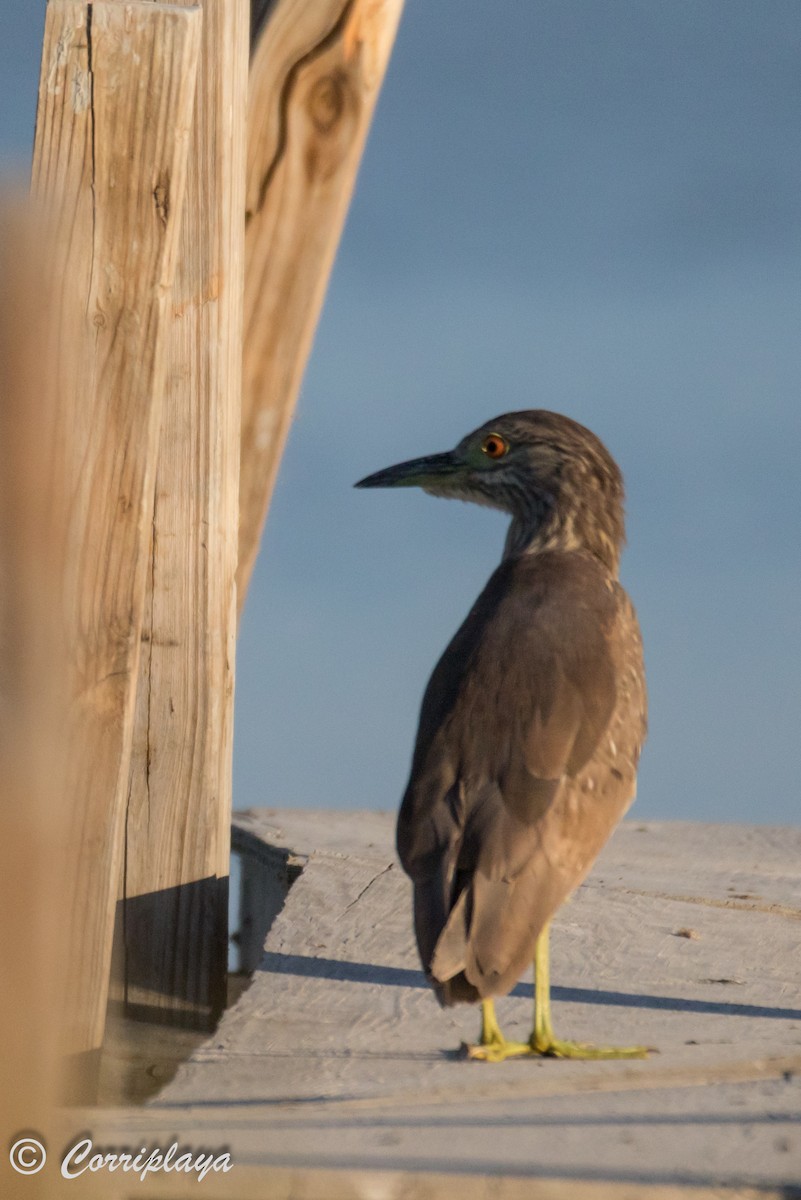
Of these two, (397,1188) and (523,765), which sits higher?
(523,765)

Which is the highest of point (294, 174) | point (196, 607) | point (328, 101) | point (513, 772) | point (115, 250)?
point (328, 101)

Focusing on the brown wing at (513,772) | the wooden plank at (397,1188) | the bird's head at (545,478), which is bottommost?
the wooden plank at (397,1188)

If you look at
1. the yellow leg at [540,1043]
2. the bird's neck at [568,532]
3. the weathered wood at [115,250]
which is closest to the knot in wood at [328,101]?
the weathered wood at [115,250]

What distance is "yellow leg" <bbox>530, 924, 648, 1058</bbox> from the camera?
390 centimetres

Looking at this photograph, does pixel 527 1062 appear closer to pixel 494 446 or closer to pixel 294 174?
pixel 494 446

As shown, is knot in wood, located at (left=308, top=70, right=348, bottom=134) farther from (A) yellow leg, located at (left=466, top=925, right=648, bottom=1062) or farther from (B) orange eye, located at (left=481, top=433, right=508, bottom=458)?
(A) yellow leg, located at (left=466, top=925, right=648, bottom=1062)

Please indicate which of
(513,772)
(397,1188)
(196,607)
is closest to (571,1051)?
(513,772)

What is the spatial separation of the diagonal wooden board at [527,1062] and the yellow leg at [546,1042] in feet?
0.23

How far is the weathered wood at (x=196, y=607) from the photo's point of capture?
4297 millimetres

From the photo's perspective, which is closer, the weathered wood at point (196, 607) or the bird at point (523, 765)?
the bird at point (523, 765)

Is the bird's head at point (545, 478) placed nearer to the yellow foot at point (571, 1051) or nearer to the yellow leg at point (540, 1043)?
the yellow leg at point (540, 1043)

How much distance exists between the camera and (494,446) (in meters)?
5.13

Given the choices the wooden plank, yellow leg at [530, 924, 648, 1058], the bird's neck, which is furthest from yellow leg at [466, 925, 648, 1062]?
the bird's neck

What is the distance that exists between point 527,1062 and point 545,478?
86.6 inches
